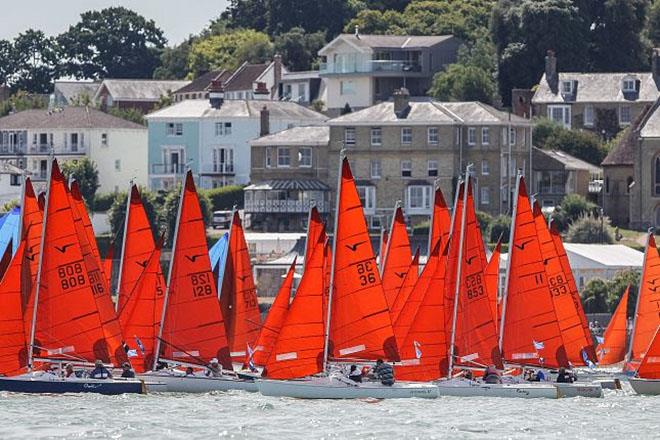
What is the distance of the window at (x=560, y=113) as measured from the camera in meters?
134

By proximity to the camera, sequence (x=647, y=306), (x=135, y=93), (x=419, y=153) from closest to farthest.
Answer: (x=647, y=306) → (x=419, y=153) → (x=135, y=93)

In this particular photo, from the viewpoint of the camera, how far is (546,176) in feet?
399

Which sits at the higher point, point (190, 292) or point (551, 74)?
point (551, 74)

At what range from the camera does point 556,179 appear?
12094cm

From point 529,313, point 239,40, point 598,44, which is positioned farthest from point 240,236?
A: point 239,40

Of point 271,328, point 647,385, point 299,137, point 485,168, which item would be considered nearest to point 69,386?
point 271,328

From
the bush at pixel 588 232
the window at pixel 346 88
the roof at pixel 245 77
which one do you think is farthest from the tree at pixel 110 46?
the bush at pixel 588 232

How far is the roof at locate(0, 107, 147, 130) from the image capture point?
5172 inches

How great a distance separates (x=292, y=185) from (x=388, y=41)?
2897 centimetres

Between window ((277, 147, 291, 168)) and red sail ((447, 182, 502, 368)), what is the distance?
60948 millimetres

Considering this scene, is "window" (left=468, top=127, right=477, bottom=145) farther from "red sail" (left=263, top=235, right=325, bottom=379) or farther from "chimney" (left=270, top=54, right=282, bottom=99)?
"red sail" (left=263, top=235, right=325, bottom=379)

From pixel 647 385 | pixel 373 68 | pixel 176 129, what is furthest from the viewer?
pixel 373 68

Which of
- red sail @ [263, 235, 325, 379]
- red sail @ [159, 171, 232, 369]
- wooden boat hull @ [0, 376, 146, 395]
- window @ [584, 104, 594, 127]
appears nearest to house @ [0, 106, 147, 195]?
window @ [584, 104, 594, 127]

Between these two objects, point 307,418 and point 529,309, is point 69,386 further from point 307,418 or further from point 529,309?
point 529,309
